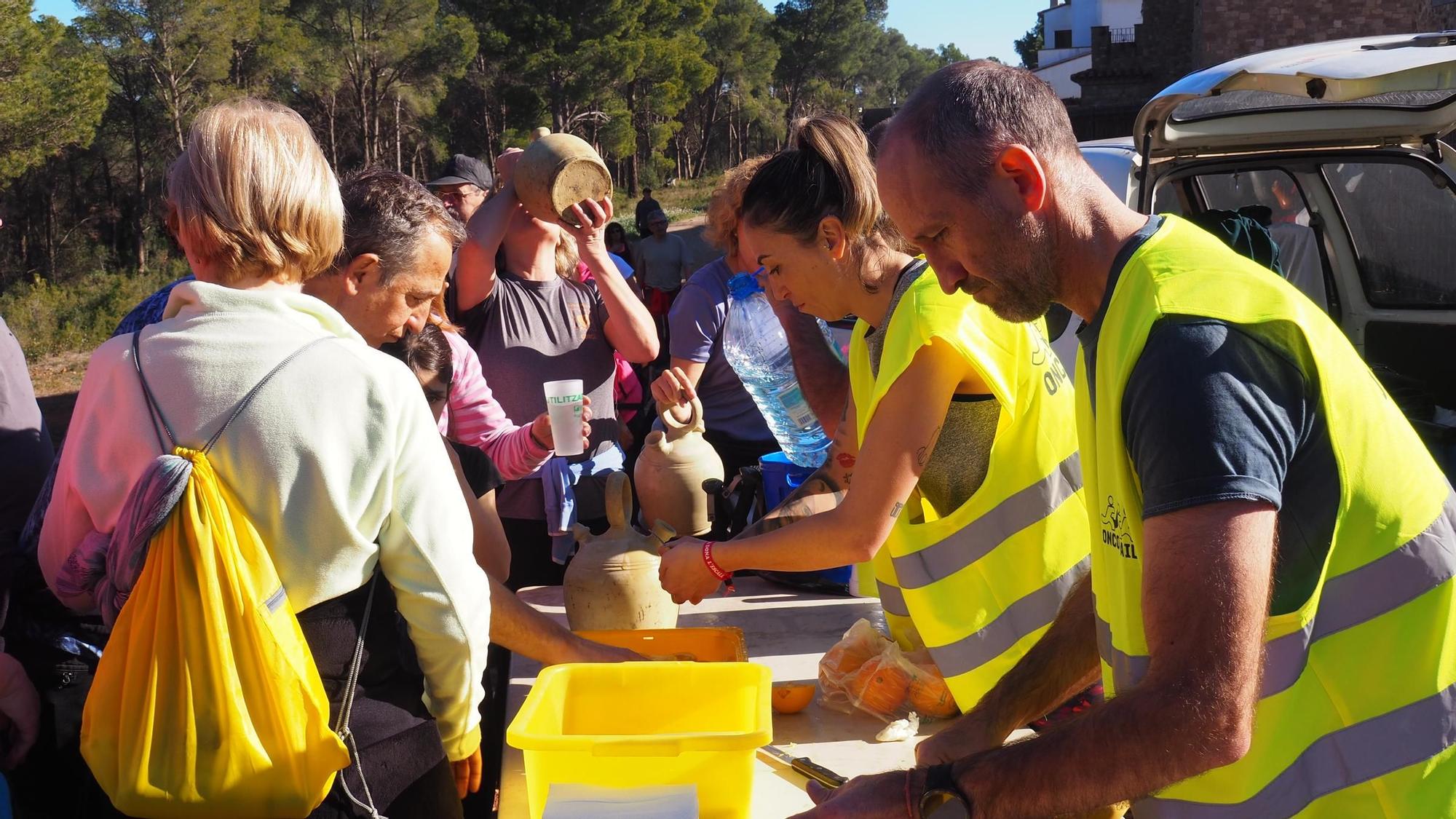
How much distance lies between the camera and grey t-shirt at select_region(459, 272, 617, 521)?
362 cm

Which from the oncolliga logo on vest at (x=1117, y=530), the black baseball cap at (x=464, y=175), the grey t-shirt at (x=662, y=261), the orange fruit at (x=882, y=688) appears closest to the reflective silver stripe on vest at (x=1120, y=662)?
the oncolliga logo on vest at (x=1117, y=530)

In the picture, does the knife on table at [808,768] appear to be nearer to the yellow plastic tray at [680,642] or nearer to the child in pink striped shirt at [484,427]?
the yellow plastic tray at [680,642]

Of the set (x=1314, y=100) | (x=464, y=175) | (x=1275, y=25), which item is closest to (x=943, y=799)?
(x=1314, y=100)

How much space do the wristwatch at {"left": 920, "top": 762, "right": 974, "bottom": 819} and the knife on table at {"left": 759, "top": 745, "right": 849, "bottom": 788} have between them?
589mm

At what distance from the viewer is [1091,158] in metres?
3.74

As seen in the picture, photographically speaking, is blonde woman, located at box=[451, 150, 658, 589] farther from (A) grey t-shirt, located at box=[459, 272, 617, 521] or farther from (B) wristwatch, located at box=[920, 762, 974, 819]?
(B) wristwatch, located at box=[920, 762, 974, 819]

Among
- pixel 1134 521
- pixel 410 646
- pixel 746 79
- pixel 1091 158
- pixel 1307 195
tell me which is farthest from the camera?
pixel 746 79

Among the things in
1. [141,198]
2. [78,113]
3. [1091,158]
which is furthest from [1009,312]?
[141,198]

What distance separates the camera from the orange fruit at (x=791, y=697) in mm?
2107

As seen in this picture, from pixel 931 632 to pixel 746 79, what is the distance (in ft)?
151

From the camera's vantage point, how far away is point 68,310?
21672mm

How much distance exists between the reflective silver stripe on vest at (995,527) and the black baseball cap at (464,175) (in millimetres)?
3287

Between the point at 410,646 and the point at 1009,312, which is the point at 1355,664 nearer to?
the point at 1009,312

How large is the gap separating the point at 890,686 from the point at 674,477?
0.97 meters
